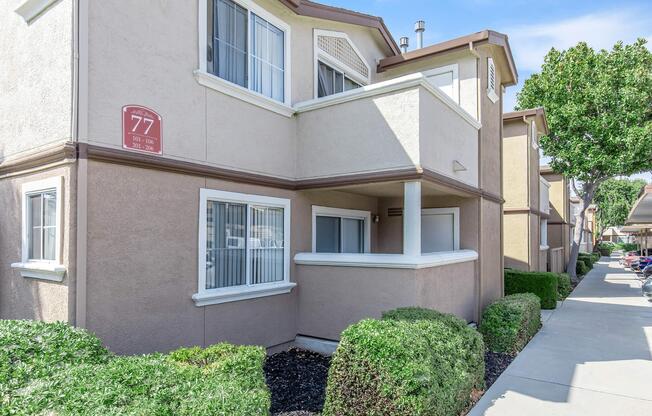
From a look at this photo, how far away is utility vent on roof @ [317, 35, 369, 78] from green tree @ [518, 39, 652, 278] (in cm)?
1154

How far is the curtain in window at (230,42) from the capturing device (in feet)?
23.2

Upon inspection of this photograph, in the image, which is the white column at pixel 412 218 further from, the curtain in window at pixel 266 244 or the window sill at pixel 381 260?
the curtain in window at pixel 266 244

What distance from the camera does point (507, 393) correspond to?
19.9 feet

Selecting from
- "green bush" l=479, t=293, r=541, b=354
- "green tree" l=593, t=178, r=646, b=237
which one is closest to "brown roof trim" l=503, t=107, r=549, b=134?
"green bush" l=479, t=293, r=541, b=354

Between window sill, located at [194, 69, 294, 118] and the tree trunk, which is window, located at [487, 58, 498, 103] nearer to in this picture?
window sill, located at [194, 69, 294, 118]

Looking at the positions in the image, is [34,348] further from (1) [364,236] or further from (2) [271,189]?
(1) [364,236]

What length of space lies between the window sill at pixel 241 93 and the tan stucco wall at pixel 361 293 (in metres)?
3.23

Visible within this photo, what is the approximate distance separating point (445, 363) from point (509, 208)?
12.3 metres

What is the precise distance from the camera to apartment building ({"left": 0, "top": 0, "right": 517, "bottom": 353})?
5.35m

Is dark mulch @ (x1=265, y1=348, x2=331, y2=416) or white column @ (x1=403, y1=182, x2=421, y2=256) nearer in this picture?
dark mulch @ (x1=265, y1=348, x2=331, y2=416)

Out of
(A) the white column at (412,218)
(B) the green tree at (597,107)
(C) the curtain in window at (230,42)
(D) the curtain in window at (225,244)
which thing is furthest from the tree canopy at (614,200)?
(D) the curtain in window at (225,244)

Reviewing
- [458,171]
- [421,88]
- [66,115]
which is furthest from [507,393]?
[66,115]

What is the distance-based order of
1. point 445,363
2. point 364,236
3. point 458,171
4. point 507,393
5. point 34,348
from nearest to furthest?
1. point 34,348
2. point 445,363
3. point 507,393
4. point 458,171
5. point 364,236

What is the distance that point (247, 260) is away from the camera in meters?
7.36
